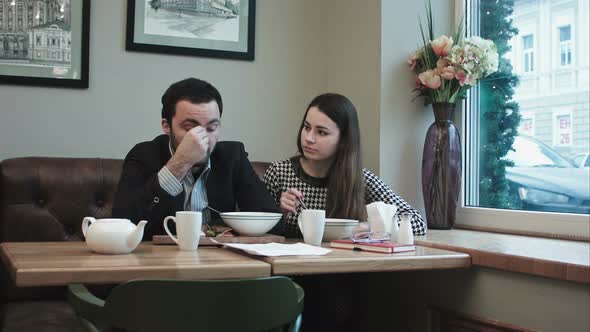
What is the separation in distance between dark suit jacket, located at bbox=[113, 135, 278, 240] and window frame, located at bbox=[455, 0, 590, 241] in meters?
0.88

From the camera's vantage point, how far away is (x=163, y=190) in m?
1.94

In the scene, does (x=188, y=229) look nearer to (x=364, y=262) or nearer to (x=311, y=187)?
(x=364, y=262)

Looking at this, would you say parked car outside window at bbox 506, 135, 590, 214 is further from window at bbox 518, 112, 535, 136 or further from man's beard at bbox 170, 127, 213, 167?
man's beard at bbox 170, 127, 213, 167

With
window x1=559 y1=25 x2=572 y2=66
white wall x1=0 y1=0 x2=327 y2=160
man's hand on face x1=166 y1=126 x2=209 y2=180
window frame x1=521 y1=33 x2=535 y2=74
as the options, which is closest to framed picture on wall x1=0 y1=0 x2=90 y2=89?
white wall x1=0 y1=0 x2=327 y2=160

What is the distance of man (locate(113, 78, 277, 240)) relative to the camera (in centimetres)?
196

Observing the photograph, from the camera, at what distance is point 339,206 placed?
226cm

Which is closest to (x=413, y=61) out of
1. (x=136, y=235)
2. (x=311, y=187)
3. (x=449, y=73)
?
(x=449, y=73)

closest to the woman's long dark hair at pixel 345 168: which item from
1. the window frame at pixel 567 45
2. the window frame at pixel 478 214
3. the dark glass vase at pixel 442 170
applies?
the dark glass vase at pixel 442 170

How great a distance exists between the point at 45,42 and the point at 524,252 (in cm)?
206

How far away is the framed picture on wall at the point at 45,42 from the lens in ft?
8.45

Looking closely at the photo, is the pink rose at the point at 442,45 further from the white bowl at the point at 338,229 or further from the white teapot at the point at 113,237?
the white teapot at the point at 113,237

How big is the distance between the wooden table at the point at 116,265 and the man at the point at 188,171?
1.11 ft

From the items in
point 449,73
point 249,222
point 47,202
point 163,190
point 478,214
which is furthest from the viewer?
point 478,214

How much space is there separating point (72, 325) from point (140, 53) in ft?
4.32
